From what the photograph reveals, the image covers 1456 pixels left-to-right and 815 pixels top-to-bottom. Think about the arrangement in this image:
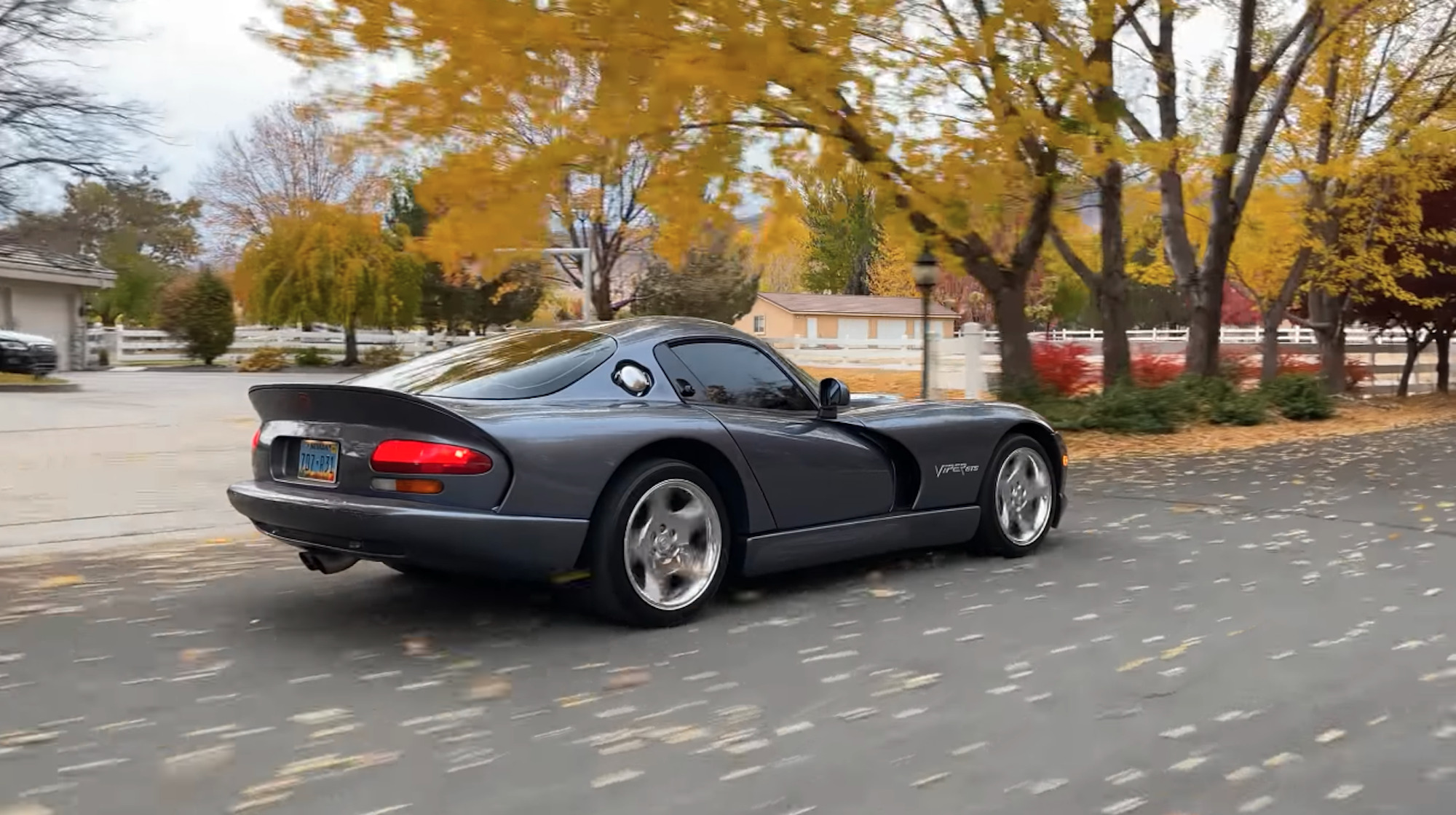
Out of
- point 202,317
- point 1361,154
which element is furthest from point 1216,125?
point 202,317

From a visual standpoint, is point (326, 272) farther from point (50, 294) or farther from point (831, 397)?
point (831, 397)

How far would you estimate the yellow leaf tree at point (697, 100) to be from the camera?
10109mm

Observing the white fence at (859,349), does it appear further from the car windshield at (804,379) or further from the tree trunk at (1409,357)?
the car windshield at (804,379)

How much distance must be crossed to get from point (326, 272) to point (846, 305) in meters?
33.9

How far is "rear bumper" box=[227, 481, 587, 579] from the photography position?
4344 mm

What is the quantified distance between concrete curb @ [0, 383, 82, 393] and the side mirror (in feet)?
66.9

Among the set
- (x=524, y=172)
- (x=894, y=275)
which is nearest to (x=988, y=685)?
(x=524, y=172)

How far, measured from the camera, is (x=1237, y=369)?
20406mm

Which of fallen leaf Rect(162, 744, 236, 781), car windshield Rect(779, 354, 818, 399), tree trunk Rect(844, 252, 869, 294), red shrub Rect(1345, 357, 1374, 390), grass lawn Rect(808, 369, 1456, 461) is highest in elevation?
tree trunk Rect(844, 252, 869, 294)

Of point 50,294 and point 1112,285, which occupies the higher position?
point 50,294

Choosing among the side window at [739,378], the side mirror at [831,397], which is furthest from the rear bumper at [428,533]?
the side mirror at [831,397]

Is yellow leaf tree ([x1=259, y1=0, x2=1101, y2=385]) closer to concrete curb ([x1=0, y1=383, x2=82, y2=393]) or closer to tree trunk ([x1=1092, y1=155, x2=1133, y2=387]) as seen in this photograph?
tree trunk ([x1=1092, y1=155, x2=1133, y2=387])

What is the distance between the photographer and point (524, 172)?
1189 cm

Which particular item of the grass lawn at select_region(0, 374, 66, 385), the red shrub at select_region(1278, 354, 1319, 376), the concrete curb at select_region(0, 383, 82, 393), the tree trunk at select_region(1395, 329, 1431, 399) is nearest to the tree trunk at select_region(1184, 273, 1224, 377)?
the red shrub at select_region(1278, 354, 1319, 376)
